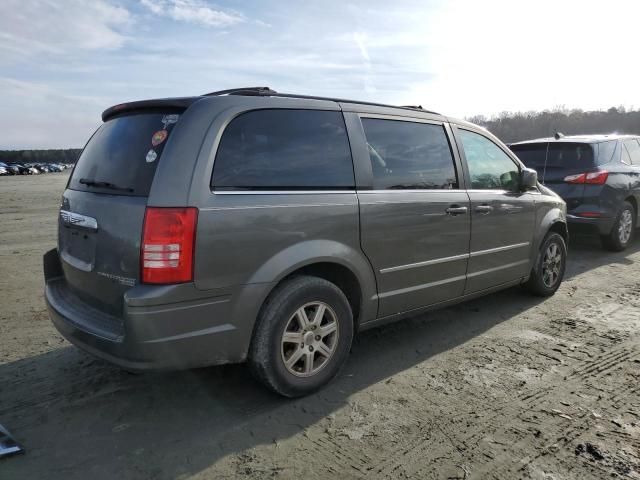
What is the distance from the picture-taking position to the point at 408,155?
3.73m

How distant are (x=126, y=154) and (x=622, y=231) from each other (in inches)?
286

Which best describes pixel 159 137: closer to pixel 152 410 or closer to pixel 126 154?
pixel 126 154

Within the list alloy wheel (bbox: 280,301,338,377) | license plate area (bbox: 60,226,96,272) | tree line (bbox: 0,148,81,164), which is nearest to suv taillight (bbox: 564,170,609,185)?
alloy wheel (bbox: 280,301,338,377)

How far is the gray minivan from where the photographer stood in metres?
2.54

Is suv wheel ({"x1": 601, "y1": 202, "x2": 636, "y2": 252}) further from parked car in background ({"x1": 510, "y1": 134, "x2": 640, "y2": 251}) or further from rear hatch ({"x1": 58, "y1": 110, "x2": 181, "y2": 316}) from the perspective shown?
rear hatch ({"x1": 58, "y1": 110, "x2": 181, "y2": 316})

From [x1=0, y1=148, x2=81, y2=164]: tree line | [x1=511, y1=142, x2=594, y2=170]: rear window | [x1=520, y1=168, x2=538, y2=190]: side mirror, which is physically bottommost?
[x1=520, y1=168, x2=538, y2=190]: side mirror

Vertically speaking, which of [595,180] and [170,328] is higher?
[595,180]

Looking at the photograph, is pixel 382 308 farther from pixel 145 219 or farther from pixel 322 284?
pixel 145 219

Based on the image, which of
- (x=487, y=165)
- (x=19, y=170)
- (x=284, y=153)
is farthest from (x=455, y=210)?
(x=19, y=170)

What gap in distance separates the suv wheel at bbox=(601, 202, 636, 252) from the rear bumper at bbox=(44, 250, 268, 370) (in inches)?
255

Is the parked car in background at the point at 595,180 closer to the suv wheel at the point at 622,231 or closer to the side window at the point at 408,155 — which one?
the suv wheel at the point at 622,231

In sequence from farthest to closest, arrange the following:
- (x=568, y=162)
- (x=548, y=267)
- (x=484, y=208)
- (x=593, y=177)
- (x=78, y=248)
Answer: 1. (x=568, y=162)
2. (x=593, y=177)
3. (x=548, y=267)
4. (x=484, y=208)
5. (x=78, y=248)

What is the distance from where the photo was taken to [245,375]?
3393mm

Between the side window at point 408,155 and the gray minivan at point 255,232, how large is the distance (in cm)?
1
